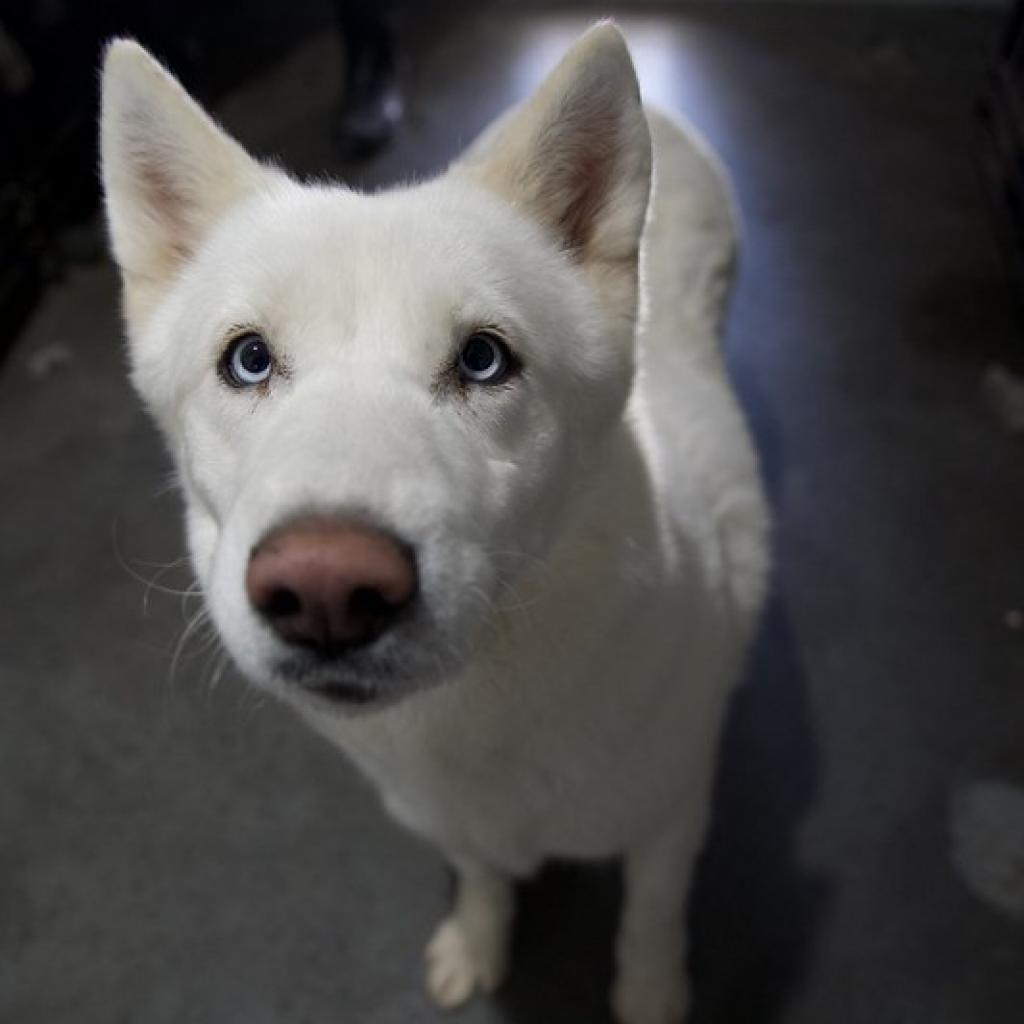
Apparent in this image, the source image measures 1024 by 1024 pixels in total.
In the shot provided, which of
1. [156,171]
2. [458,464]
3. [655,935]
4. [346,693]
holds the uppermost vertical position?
[156,171]

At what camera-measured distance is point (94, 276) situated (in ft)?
12.0

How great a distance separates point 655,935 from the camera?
70.4 inches

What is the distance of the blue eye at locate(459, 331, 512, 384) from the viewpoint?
3.70 feet

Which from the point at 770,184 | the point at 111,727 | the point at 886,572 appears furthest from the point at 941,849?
the point at 770,184

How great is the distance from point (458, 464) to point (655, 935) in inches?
46.5

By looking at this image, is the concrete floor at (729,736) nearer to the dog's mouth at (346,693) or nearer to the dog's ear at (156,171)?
the dog's ear at (156,171)

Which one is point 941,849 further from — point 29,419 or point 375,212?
point 29,419

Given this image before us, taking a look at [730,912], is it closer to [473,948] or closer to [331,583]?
[473,948]

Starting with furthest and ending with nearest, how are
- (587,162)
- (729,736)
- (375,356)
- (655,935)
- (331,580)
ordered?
(729,736)
(655,935)
(587,162)
(375,356)
(331,580)

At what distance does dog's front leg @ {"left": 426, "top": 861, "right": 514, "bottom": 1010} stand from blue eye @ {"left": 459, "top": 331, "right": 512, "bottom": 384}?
1129 millimetres

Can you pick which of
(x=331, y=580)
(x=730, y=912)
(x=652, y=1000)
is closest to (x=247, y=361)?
(x=331, y=580)

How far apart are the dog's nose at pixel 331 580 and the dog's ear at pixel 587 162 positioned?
60 centimetres

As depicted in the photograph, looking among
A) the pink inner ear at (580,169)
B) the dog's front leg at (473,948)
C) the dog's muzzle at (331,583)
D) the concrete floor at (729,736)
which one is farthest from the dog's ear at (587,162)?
the dog's front leg at (473,948)

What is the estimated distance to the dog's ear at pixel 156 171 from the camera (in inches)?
47.9
